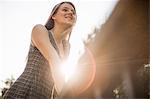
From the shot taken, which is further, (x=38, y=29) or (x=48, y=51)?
(x=38, y=29)

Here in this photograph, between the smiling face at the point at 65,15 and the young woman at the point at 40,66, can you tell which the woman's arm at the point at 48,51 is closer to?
the young woman at the point at 40,66

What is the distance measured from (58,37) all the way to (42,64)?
0.27 metres

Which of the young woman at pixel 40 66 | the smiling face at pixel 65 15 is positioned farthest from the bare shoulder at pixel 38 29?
the smiling face at pixel 65 15

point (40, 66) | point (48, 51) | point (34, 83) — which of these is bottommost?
point (34, 83)

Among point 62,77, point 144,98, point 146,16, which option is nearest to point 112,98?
point 144,98

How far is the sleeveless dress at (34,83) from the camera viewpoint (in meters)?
1.95

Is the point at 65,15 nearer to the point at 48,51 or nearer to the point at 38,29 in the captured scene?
the point at 38,29

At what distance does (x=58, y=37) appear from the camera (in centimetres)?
221

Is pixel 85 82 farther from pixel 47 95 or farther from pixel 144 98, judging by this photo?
pixel 47 95

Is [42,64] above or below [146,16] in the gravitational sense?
below

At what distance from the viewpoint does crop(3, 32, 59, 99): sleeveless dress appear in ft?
6.40

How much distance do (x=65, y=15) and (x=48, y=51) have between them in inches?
15.3

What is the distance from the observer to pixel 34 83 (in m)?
1.97

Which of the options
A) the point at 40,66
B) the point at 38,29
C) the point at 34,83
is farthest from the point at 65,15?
the point at 34,83
